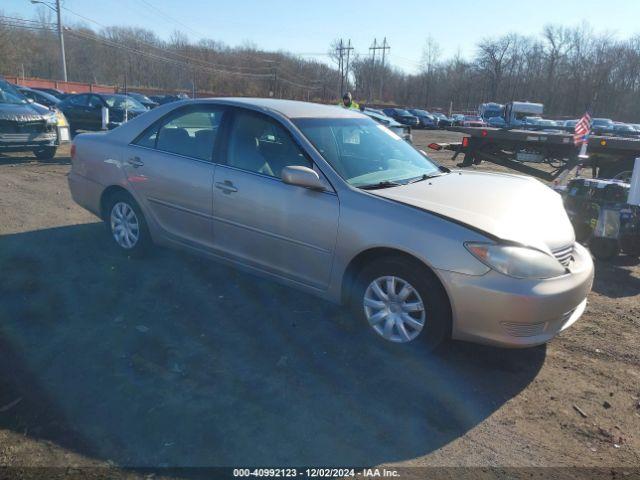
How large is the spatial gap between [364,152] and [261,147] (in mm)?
890

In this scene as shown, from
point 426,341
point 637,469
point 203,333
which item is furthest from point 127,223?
point 637,469

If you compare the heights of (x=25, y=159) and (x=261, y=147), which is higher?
(x=261, y=147)

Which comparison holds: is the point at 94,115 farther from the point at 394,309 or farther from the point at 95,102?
the point at 394,309

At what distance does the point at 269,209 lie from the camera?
3.93 m

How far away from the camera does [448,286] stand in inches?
125

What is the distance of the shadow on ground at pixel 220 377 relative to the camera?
260 centimetres

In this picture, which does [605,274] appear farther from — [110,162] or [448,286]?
[110,162]

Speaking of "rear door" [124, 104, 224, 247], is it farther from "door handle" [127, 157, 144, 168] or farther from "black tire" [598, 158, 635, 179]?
"black tire" [598, 158, 635, 179]

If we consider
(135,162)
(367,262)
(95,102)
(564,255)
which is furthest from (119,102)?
(564,255)

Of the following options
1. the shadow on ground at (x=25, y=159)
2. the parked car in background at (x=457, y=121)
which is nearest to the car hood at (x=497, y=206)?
the shadow on ground at (x=25, y=159)

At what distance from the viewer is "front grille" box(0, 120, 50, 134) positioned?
1030 centimetres

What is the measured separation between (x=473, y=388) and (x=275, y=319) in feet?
5.24

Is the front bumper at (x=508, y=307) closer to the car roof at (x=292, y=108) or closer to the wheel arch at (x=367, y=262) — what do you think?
the wheel arch at (x=367, y=262)

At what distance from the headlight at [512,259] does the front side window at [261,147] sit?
1464mm
